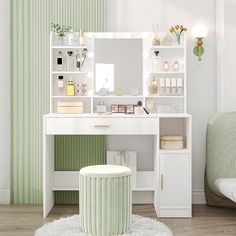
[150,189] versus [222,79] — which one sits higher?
[222,79]

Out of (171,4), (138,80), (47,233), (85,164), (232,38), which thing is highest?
(171,4)

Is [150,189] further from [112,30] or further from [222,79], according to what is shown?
[112,30]

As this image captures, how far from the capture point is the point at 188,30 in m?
4.18

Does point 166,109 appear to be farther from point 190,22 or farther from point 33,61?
point 33,61

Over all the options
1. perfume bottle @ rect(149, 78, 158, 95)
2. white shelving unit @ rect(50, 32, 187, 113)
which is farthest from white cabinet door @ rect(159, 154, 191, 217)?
perfume bottle @ rect(149, 78, 158, 95)

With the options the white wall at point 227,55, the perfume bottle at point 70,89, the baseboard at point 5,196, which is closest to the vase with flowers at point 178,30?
the white wall at point 227,55

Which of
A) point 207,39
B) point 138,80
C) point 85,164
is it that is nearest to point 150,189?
point 85,164

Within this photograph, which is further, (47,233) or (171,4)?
(171,4)

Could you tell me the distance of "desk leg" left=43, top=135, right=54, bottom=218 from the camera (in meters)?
3.66

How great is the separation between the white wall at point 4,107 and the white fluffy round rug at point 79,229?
0.99m

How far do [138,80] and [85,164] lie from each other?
3.27 ft

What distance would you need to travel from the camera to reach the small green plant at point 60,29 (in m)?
4.05

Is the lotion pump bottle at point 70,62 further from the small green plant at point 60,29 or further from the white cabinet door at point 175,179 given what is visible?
the white cabinet door at point 175,179

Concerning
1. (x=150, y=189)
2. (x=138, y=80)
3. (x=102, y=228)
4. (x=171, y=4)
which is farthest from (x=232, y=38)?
(x=102, y=228)
